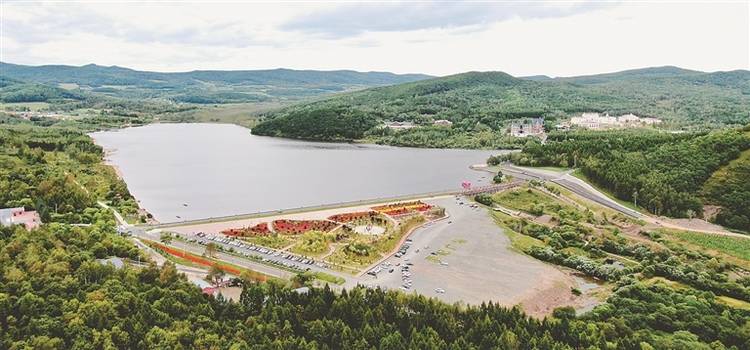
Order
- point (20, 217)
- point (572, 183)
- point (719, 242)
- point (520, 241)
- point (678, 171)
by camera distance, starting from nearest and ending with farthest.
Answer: point (20, 217) < point (520, 241) < point (719, 242) < point (678, 171) < point (572, 183)

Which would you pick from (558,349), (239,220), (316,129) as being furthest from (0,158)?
(316,129)

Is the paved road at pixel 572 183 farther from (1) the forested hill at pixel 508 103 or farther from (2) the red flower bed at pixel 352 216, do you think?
(1) the forested hill at pixel 508 103

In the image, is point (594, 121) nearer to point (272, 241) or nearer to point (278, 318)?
point (272, 241)

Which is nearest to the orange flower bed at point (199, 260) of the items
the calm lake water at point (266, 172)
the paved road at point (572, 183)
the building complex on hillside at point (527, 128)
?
the calm lake water at point (266, 172)

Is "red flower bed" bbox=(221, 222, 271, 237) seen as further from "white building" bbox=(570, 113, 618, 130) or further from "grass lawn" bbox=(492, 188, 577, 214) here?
"white building" bbox=(570, 113, 618, 130)

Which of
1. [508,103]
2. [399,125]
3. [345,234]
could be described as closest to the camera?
[345,234]

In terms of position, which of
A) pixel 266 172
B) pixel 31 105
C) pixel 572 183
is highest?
pixel 572 183

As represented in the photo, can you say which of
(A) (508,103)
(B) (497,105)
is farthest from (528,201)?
(A) (508,103)
